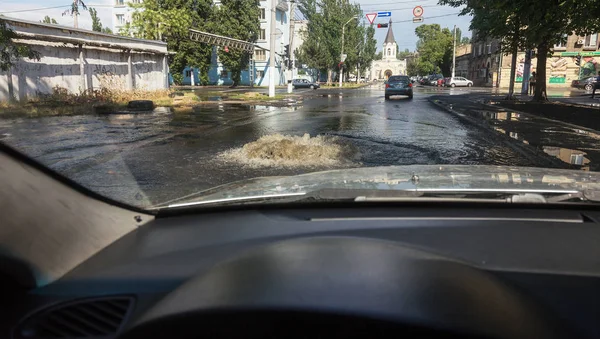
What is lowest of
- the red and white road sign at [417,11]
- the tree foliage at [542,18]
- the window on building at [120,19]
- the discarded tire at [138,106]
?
the discarded tire at [138,106]

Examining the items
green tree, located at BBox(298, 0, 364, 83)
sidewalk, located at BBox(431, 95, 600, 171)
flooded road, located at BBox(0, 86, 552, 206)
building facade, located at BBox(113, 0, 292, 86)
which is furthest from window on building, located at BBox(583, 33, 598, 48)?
flooded road, located at BBox(0, 86, 552, 206)

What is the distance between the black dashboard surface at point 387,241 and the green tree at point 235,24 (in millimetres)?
52095

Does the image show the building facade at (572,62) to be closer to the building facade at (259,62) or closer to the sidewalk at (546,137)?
the building facade at (259,62)

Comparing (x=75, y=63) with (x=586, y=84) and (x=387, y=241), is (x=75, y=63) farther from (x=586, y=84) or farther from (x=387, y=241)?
(x=586, y=84)

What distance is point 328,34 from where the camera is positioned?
62875mm

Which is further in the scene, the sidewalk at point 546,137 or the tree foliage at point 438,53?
the tree foliage at point 438,53

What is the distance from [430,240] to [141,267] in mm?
1085

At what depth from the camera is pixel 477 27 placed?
80.0 ft

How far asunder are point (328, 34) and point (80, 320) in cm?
6457

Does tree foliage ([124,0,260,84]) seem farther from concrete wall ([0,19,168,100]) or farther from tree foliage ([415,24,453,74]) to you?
tree foliage ([415,24,453,74])

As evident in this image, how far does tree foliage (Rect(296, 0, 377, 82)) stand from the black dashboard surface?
63.3 metres

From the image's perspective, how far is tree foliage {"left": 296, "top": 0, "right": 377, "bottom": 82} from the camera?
63000 millimetres

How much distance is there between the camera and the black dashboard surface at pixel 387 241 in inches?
55.9

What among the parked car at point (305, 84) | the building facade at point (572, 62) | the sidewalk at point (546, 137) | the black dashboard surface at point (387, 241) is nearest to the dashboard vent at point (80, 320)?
the black dashboard surface at point (387, 241)
